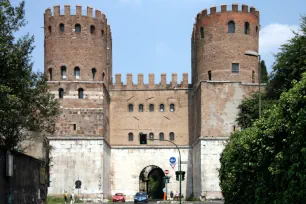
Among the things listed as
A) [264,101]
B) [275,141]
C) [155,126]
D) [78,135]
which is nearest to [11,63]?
[275,141]

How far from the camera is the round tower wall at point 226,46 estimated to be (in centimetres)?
5644

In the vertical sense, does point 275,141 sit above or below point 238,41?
below

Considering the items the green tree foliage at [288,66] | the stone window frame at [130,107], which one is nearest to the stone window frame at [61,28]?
the stone window frame at [130,107]

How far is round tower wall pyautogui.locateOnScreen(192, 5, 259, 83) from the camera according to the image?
56438 millimetres

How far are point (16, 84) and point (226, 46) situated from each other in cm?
3239

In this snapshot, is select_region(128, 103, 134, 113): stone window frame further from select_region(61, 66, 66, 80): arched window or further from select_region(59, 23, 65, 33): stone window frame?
select_region(59, 23, 65, 33): stone window frame

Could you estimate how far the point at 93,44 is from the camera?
58188 millimetres

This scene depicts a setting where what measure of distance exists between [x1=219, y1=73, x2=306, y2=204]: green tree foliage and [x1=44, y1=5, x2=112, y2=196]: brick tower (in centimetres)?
2927

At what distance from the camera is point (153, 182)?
84125 millimetres

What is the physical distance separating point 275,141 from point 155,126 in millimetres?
40443

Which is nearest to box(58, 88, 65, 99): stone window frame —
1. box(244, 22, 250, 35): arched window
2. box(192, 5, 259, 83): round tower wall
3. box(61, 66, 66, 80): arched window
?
box(61, 66, 66, 80): arched window

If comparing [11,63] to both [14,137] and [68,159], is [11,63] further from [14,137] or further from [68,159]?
[68,159]

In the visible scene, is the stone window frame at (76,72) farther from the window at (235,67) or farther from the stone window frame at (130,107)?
the window at (235,67)

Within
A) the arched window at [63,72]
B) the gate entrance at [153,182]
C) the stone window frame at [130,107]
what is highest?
the arched window at [63,72]
